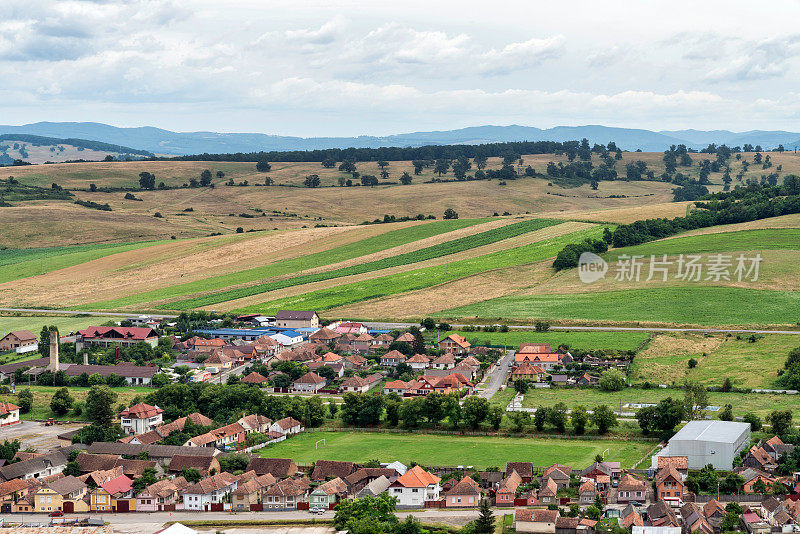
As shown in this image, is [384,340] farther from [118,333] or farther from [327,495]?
[327,495]

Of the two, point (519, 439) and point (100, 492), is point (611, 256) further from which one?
point (100, 492)

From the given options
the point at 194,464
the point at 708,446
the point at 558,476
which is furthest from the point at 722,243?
the point at 194,464

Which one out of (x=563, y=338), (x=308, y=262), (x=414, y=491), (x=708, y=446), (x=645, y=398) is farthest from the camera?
(x=308, y=262)

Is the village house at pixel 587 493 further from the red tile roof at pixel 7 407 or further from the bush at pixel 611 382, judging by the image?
the red tile roof at pixel 7 407

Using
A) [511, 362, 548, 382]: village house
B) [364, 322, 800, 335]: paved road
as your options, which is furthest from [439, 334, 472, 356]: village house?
[511, 362, 548, 382]: village house

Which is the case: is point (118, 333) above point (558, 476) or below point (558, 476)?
below

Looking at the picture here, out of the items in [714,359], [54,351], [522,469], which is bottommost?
[54,351]

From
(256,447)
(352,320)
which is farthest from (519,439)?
(352,320)
